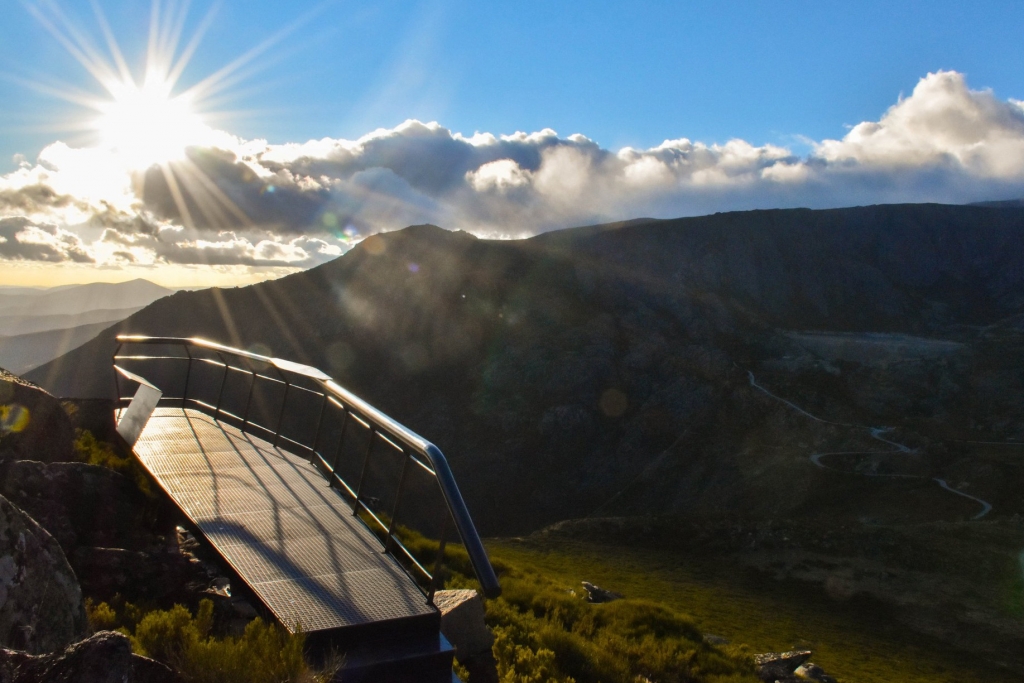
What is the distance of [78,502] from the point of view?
5332 millimetres

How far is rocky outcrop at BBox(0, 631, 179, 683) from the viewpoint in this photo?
7.76ft

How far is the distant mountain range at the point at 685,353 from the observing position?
54.1m

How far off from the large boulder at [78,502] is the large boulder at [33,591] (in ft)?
5.92

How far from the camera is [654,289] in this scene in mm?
92938

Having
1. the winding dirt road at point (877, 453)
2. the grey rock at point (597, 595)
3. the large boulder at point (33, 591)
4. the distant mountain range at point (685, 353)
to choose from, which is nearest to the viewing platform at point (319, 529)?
the large boulder at point (33, 591)

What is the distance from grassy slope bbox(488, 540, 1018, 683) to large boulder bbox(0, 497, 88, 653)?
13.4 metres

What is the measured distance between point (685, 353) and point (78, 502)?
7812 cm

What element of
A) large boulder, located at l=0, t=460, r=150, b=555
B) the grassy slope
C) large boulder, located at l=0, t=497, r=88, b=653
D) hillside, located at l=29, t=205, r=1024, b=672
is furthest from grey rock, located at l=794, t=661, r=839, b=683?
→ hillside, located at l=29, t=205, r=1024, b=672

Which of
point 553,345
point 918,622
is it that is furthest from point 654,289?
point 918,622

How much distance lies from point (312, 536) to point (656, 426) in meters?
67.1

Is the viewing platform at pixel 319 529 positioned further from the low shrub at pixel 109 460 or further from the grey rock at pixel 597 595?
the grey rock at pixel 597 595

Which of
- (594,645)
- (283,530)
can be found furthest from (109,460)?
(594,645)

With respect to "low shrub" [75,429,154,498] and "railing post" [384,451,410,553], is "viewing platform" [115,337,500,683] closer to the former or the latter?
"railing post" [384,451,410,553]

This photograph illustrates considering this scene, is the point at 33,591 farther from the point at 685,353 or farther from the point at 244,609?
the point at 685,353
